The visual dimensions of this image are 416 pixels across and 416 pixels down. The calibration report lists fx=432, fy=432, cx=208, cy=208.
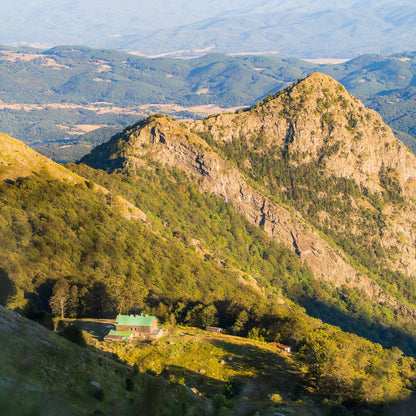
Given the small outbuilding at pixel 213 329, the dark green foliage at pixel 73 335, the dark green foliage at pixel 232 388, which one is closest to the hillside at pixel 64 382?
the dark green foliage at pixel 73 335

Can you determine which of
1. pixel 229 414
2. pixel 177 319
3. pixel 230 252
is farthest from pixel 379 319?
pixel 229 414

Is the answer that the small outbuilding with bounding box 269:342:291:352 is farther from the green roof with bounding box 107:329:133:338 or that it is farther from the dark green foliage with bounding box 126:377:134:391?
the dark green foliage with bounding box 126:377:134:391

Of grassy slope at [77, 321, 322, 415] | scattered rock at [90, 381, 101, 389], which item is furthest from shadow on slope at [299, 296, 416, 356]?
scattered rock at [90, 381, 101, 389]

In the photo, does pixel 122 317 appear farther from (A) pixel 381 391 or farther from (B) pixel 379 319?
(B) pixel 379 319

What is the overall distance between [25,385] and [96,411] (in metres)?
4.08

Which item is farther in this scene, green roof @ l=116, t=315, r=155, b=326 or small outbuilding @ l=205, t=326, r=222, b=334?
small outbuilding @ l=205, t=326, r=222, b=334

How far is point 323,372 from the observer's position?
153 ft

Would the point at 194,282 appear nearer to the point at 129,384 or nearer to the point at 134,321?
the point at 134,321

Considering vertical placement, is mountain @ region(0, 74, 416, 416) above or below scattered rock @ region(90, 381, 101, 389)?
below

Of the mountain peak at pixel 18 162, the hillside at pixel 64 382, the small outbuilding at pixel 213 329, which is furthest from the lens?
the mountain peak at pixel 18 162

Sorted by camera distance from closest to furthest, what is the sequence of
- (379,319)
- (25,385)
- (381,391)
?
(25,385) → (381,391) → (379,319)

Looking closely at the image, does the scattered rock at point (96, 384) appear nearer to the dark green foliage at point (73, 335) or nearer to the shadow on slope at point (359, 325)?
the dark green foliage at point (73, 335)

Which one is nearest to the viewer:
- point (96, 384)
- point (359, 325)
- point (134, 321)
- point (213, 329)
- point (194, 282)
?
point (96, 384)

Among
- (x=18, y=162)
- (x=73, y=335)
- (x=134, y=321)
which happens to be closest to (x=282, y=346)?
(x=134, y=321)
